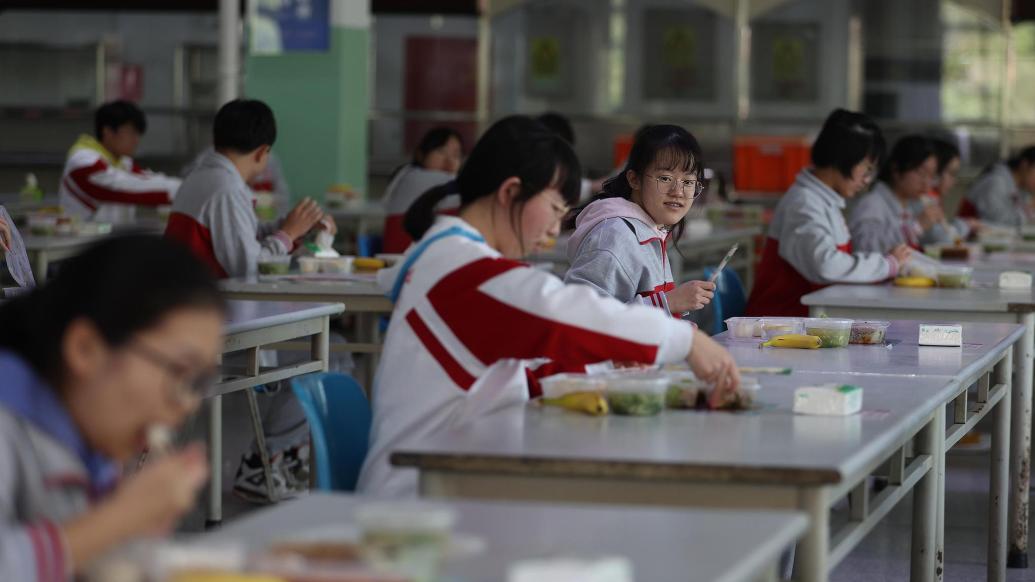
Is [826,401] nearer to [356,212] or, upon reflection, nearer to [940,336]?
[940,336]

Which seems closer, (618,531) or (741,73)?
(618,531)

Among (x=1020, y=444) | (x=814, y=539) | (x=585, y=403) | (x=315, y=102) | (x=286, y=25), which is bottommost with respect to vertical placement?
(x=1020, y=444)

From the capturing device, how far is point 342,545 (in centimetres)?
151

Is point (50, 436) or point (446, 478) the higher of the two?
point (50, 436)

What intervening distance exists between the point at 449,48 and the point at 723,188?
10.3 ft

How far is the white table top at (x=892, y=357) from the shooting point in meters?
3.03

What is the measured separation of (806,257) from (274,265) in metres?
1.71

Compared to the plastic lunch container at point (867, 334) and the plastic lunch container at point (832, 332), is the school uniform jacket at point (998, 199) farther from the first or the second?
the plastic lunch container at point (832, 332)

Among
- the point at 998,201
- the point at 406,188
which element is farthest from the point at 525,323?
the point at 998,201

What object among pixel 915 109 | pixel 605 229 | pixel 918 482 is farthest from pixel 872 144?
pixel 915 109

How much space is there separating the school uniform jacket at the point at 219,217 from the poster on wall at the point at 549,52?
7705 mm

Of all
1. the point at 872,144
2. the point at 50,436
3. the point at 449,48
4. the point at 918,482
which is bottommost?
the point at 918,482

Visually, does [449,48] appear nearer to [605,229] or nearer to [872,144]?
[872,144]

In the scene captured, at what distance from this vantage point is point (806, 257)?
5.00 metres
